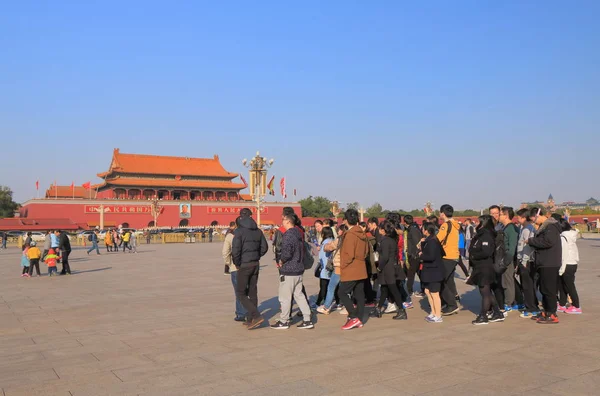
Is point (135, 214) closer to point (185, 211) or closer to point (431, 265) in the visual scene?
point (185, 211)

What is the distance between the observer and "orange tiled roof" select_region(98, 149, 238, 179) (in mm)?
53094

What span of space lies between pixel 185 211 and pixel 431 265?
48.4 meters

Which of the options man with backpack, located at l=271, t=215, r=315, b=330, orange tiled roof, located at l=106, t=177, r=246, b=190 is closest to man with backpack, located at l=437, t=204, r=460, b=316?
man with backpack, located at l=271, t=215, r=315, b=330

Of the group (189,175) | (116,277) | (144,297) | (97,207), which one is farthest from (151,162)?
(144,297)

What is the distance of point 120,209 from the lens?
50.3 metres

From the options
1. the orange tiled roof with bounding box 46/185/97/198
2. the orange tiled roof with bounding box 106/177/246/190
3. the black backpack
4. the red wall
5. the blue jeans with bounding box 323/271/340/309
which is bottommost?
the blue jeans with bounding box 323/271/340/309

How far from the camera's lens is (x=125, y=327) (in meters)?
6.40

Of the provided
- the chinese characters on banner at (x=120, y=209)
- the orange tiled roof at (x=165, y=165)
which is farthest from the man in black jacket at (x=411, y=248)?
the orange tiled roof at (x=165, y=165)

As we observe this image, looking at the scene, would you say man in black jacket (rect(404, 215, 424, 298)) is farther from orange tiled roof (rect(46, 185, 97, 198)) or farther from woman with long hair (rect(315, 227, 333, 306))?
orange tiled roof (rect(46, 185, 97, 198))

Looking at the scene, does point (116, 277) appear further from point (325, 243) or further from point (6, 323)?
point (325, 243)

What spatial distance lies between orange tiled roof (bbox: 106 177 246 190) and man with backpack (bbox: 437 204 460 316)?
48.6 metres

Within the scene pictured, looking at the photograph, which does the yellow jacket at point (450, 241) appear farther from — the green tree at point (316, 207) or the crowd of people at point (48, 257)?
the green tree at point (316, 207)

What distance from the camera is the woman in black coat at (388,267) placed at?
6.84m

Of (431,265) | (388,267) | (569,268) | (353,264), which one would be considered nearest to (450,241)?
(431,265)
